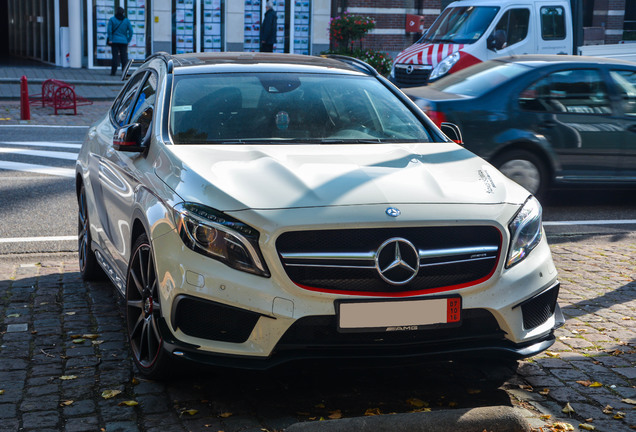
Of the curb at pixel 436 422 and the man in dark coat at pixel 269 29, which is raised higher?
the man in dark coat at pixel 269 29

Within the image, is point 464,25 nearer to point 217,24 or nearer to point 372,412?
point 217,24

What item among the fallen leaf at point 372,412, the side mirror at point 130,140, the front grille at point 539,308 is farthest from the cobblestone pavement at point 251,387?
the side mirror at point 130,140

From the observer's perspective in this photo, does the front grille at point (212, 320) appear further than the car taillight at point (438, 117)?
No

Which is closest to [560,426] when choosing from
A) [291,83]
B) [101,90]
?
[291,83]

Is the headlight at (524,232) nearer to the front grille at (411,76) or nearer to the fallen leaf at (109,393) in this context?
the fallen leaf at (109,393)

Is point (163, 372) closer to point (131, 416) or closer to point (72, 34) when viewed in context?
point (131, 416)

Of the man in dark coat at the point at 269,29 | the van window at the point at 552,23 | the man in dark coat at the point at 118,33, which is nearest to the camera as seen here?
the van window at the point at 552,23

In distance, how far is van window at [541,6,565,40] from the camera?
1900 cm

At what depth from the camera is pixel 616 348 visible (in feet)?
17.0

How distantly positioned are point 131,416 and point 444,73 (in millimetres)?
14715

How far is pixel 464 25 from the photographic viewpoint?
61.8 feet

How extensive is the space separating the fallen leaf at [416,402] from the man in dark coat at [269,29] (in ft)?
73.3

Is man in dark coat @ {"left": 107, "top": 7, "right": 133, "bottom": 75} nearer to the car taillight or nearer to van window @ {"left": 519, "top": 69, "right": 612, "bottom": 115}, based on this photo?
the car taillight

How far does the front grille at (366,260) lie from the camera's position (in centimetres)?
383
